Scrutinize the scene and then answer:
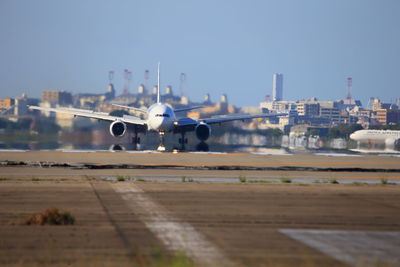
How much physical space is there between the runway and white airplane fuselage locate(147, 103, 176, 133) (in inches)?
933

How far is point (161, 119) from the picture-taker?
5428 cm

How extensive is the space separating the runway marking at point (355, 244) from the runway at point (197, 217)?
0.08 feet

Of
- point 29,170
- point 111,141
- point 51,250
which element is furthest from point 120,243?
point 111,141

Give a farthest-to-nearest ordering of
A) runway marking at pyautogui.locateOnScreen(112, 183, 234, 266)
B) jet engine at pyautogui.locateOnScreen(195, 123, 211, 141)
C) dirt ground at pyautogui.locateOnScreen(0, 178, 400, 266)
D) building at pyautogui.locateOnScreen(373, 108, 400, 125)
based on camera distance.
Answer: building at pyautogui.locateOnScreen(373, 108, 400, 125) → jet engine at pyautogui.locateOnScreen(195, 123, 211, 141) → dirt ground at pyautogui.locateOnScreen(0, 178, 400, 266) → runway marking at pyautogui.locateOnScreen(112, 183, 234, 266)

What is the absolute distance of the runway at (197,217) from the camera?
452 inches

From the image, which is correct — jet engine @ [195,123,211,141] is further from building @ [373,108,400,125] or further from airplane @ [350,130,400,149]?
building @ [373,108,400,125]

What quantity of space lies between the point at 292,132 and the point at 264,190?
49021 millimetres

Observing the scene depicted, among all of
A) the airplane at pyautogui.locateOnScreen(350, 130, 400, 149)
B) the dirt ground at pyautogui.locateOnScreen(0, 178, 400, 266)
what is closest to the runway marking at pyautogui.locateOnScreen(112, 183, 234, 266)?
the dirt ground at pyautogui.locateOnScreen(0, 178, 400, 266)

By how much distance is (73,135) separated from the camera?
54.9 metres

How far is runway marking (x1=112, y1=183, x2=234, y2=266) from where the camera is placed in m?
11.3

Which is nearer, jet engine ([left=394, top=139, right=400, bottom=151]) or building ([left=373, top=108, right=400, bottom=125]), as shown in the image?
jet engine ([left=394, top=139, right=400, bottom=151])

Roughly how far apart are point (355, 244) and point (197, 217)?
444 cm

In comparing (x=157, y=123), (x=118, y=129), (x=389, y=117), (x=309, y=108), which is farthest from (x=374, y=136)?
(x=309, y=108)

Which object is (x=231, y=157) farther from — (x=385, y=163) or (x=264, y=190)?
(x=264, y=190)
